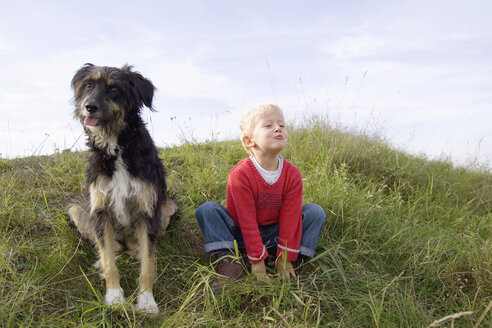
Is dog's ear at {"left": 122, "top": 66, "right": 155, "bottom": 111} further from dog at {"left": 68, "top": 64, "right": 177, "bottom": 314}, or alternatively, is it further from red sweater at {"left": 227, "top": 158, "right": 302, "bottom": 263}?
red sweater at {"left": 227, "top": 158, "right": 302, "bottom": 263}

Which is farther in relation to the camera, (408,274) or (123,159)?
(408,274)

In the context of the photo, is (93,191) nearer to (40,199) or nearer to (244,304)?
(244,304)

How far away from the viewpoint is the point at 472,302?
9.14 feet

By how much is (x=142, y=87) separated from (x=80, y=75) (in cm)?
59

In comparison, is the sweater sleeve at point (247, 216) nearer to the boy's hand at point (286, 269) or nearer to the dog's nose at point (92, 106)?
the boy's hand at point (286, 269)

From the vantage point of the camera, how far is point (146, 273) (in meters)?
2.77

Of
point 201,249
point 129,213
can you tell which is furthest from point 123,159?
point 201,249

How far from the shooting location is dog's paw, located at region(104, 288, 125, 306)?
2.62 meters

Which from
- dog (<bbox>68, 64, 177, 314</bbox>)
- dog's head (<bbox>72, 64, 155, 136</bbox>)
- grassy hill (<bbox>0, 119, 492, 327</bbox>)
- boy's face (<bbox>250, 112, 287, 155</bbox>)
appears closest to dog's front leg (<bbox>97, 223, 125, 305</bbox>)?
dog (<bbox>68, 64, 177, 314</bbox>)

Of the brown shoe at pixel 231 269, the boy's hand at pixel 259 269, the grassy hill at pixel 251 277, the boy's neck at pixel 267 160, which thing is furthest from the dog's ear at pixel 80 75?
the boy's hand at pixel 259 269

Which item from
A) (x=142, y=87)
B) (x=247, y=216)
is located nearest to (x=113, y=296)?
(x=247, y=216)

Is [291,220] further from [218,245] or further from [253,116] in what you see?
[253,116]

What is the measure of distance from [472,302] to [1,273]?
3658mm

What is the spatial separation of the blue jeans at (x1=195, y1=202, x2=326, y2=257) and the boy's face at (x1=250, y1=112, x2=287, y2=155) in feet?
2.17
